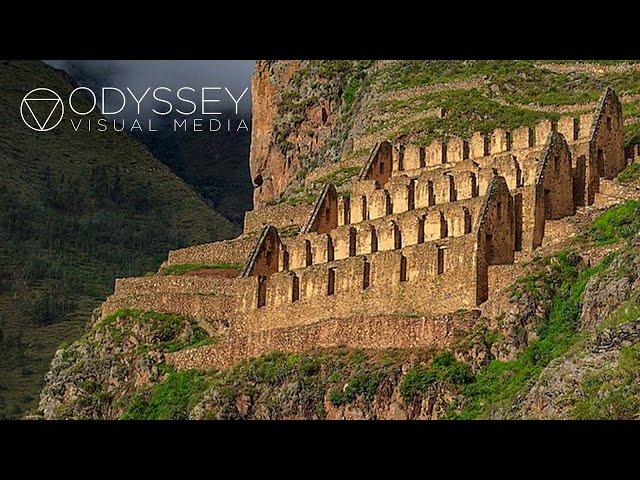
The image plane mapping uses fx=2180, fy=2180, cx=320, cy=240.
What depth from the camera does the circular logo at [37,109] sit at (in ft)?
412

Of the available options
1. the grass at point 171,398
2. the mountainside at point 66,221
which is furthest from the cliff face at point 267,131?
the grass at point 171,398

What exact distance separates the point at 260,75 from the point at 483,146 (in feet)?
99.2

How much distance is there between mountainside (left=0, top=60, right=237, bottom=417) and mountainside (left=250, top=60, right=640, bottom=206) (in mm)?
14388

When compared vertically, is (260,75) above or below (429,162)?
above

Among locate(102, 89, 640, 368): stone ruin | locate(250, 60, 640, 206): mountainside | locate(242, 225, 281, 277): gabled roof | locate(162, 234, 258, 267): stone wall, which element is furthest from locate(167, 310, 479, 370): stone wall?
locate(250, 60, 640, 206): mountainside

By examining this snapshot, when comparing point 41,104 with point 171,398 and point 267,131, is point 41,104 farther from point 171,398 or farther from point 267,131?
point 171,398

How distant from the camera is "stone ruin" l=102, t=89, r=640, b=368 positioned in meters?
52.4

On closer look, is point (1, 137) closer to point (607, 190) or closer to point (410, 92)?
point (410, 92)

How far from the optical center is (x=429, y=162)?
63.2 meters

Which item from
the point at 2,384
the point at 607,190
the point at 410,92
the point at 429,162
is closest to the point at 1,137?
the point at 2,384

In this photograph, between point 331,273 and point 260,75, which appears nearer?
point 331,273

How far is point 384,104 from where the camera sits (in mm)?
79562

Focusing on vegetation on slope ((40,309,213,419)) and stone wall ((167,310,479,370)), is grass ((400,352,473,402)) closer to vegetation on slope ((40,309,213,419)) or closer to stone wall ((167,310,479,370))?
stone wall ((167,310,479,370))

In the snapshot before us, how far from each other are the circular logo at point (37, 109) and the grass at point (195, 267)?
57464 mm
